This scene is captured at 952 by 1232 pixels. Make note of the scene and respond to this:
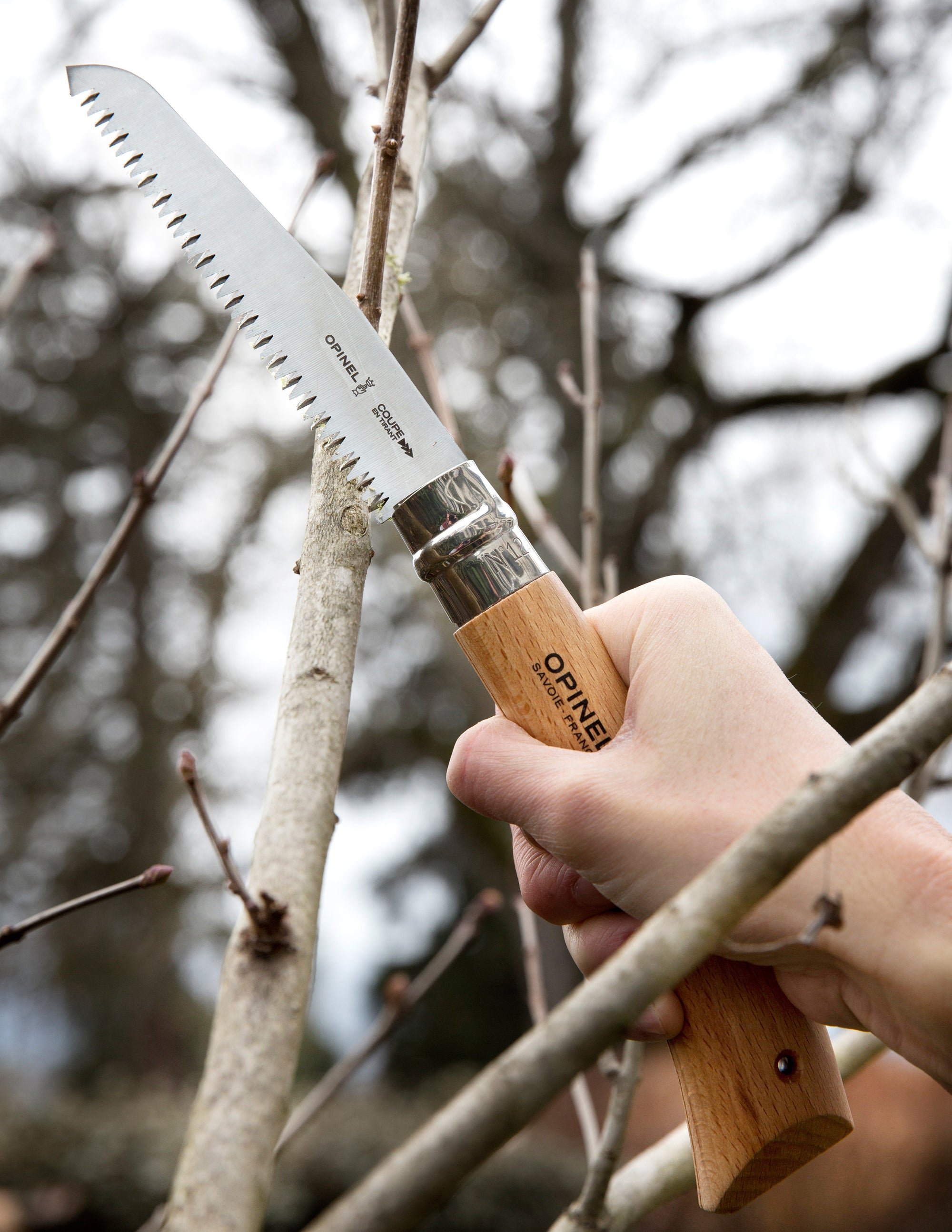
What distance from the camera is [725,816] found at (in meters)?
0.72

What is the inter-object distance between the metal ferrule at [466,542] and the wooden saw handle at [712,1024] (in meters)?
0.02

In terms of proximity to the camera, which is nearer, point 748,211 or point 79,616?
point 79,616

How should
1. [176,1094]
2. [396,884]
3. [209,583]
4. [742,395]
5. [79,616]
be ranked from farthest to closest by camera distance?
[396,884]
[209,583]
[176,1094]
[742,395]
[79,616]

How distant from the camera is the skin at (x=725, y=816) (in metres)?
0.70

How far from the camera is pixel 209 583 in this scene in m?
7.02

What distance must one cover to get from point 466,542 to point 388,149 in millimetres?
354

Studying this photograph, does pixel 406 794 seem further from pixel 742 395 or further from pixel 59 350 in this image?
pixel 59 350

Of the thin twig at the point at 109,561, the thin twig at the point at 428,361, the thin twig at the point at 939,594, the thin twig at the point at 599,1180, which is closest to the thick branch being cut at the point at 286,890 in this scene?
the thin twig at the point at 109,561

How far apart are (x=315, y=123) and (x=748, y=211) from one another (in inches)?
102

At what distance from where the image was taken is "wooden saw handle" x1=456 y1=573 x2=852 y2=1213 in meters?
0.77

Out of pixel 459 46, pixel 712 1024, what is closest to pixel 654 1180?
pixel 712 1024

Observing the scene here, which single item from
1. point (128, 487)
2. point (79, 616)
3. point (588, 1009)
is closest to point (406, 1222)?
point (588, 1009)

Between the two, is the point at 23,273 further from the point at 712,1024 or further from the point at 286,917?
the point at 712,1024

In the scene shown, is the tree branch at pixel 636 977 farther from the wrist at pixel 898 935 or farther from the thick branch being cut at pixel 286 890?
the wrist at pixel 898 935
